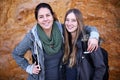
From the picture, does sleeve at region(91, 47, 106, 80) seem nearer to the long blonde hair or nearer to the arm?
the arm

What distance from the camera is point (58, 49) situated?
3477 millimetres

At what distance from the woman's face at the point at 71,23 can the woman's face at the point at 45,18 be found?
7.7 inches

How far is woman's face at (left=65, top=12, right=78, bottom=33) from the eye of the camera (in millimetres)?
3408

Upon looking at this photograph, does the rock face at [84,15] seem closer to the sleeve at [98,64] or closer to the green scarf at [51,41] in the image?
the green scarf at [51,41]

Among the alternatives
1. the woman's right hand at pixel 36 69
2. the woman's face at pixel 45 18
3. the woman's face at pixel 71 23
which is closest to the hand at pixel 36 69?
the woman's right hand at pixel 36 69

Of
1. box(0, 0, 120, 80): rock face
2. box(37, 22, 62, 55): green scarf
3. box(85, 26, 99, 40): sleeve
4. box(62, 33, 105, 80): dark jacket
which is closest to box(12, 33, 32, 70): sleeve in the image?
box(37, 22, 62, 55): green scarf

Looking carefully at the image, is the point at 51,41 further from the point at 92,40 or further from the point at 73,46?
the point at 92,40

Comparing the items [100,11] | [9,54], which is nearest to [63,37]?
[100,11]

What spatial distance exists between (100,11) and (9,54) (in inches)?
83.8

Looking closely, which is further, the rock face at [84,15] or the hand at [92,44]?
the rock face at [84,15]

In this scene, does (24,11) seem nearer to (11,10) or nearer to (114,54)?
(11,10)

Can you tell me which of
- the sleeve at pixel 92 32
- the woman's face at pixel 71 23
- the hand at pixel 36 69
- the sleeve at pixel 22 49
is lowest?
the hand at pixel 36 69

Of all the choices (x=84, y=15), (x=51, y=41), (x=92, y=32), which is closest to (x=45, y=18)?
(x=51, y=41)

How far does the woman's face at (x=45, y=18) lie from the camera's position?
3.43m
